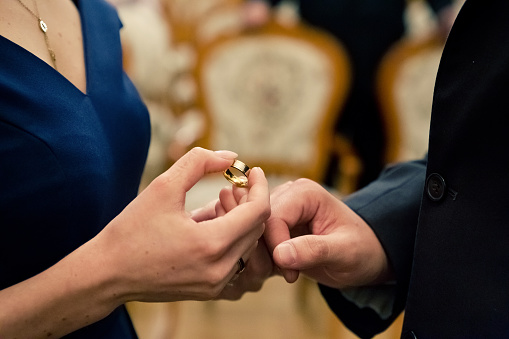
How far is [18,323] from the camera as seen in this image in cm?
61

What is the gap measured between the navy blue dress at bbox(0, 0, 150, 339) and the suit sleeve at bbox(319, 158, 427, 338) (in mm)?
398

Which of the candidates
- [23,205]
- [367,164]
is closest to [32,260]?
[23,205]

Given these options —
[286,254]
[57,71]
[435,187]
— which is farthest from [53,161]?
[435,187]

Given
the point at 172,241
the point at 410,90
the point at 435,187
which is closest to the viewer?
the point at 172,241

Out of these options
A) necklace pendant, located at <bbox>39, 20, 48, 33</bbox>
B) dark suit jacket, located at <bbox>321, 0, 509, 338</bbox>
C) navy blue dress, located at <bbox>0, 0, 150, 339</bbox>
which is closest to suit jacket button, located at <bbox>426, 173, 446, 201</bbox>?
dark suit jacket, located at <bbox>321, 0, 509, 338</bbox>

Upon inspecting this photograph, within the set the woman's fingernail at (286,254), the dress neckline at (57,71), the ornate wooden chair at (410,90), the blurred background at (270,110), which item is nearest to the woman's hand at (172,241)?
the woman's fingernail at (286,254)

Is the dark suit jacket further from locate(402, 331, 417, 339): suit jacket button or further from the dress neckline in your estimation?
the dress neckline

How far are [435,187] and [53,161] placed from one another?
0.49m

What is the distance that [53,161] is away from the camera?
667 millimetres

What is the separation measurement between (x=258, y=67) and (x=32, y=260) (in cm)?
153

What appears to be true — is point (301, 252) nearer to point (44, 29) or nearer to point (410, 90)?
point (44, 29)

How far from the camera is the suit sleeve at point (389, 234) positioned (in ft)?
2.79

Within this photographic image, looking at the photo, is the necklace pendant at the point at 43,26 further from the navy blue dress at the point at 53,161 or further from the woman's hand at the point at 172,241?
the woman's hand at the point at 172,241

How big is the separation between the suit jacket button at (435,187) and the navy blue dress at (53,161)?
441 millimetres
